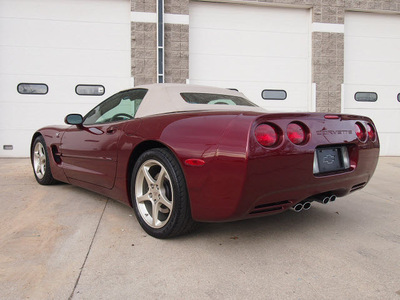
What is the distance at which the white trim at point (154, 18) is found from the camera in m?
6.82

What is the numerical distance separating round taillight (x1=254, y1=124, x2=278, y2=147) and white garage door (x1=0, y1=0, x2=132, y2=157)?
5614 millimetres

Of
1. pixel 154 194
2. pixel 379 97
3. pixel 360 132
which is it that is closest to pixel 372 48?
pixel 379 97

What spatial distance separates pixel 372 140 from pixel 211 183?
1.43m

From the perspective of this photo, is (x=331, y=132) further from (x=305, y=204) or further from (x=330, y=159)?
(x=305, y=204)

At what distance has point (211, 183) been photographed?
1.79 m

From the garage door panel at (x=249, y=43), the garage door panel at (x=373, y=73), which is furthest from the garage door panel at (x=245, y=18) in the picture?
the garage door panel at (x=373, y=73)

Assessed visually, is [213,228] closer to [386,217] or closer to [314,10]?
[386,217]

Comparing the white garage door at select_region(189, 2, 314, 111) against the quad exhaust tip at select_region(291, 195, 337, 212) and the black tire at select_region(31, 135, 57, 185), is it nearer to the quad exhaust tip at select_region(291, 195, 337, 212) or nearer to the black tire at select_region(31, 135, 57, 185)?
the black tire at select_region(31, 135, 57, 185)

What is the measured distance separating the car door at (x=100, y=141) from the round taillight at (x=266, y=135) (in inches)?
48.5

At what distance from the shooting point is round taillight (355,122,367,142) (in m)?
2.33

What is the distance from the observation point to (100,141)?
2.74 metres

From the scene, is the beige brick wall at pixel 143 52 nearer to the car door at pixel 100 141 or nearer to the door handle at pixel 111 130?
the car door at pixel 100 141

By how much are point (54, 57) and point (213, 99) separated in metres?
5.39

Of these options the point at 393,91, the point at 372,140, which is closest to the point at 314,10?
the point at 393,91
